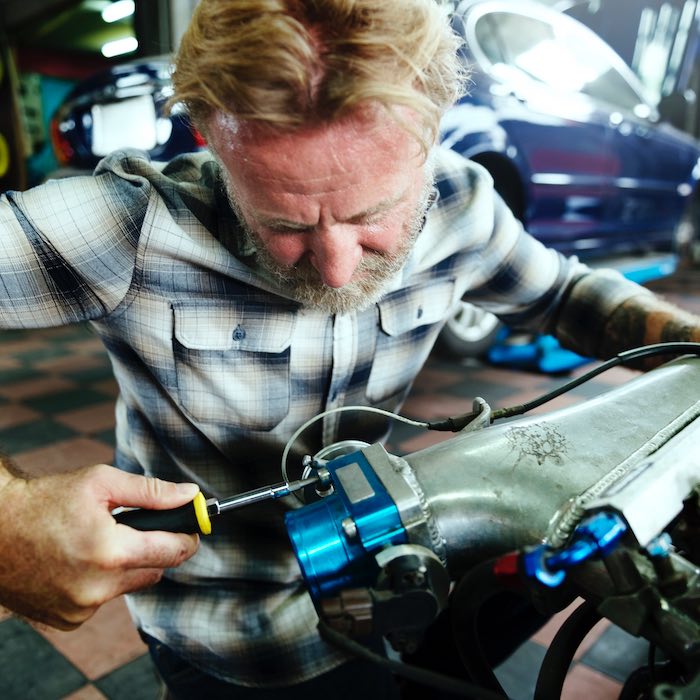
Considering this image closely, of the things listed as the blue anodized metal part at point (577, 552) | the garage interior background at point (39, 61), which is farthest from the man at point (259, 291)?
the garage interior background at point (39, 61)

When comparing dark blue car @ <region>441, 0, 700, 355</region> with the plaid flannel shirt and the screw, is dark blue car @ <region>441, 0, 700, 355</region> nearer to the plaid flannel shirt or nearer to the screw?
the plaid flannel shirt

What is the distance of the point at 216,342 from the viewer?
86cm

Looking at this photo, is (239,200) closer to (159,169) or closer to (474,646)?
(159,169)

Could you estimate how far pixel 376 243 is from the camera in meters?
0.73

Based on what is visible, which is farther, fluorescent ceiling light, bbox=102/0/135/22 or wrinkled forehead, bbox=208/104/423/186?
fluorescent ceiling light, bbox=102/0/135/22

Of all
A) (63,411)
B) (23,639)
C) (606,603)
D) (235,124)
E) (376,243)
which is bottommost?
(63,411)

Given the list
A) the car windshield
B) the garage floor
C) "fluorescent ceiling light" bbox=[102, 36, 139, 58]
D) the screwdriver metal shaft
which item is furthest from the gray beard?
"fluorescent ceiling light" bbox=[102, 36, 139, 58]

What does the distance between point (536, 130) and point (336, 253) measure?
233 cm

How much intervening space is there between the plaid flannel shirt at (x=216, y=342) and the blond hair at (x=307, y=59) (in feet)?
0.81

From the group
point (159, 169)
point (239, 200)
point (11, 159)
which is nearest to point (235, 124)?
point (239, 200)

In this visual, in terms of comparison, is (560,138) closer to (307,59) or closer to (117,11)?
(307,59)

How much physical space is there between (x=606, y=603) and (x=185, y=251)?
0.62 meters

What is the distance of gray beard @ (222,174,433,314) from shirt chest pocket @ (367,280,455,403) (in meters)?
0.14

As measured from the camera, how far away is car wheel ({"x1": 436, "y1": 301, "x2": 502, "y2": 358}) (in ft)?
9.49
